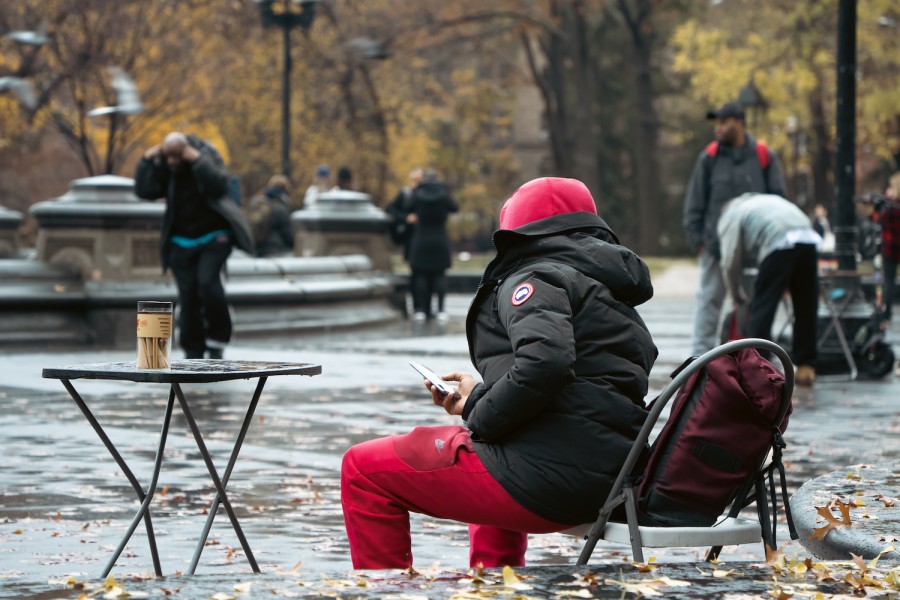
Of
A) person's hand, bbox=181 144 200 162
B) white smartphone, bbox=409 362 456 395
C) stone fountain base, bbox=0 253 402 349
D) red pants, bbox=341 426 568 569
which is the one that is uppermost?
person's hand, bbox=181 144 200 162

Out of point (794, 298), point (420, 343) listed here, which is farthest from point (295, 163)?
point (794, 298)

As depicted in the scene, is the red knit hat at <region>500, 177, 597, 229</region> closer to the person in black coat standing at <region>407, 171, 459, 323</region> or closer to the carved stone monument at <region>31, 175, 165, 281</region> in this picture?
the carved stone monument at <region>31, 175, 165, 281</region>

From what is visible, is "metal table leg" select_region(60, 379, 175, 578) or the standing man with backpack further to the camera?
the standing man with backpack

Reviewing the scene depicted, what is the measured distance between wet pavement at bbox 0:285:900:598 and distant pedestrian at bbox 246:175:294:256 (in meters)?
7.85

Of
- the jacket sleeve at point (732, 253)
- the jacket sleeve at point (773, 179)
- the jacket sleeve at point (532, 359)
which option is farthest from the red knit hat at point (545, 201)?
the jacket sleeve at point (773, 179)

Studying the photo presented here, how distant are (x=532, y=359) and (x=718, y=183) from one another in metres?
8.55

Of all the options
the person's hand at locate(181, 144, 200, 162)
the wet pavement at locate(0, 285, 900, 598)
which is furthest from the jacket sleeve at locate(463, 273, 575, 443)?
the person's hand at locate(181, 144, 200, 162)

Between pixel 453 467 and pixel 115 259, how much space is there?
40.3ft

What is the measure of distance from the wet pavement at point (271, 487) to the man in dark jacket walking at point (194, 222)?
0.57 metres

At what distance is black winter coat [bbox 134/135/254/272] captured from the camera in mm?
12078

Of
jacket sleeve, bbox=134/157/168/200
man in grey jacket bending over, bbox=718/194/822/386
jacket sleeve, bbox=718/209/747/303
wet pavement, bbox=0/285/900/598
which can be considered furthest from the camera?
jacket sleeve, bbox=134/157/168/200

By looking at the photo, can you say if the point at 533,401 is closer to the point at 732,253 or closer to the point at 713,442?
the point at 713,442

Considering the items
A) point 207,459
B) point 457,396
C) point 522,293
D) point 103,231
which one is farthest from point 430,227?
point 522,293

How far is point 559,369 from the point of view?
4480 millimetres
